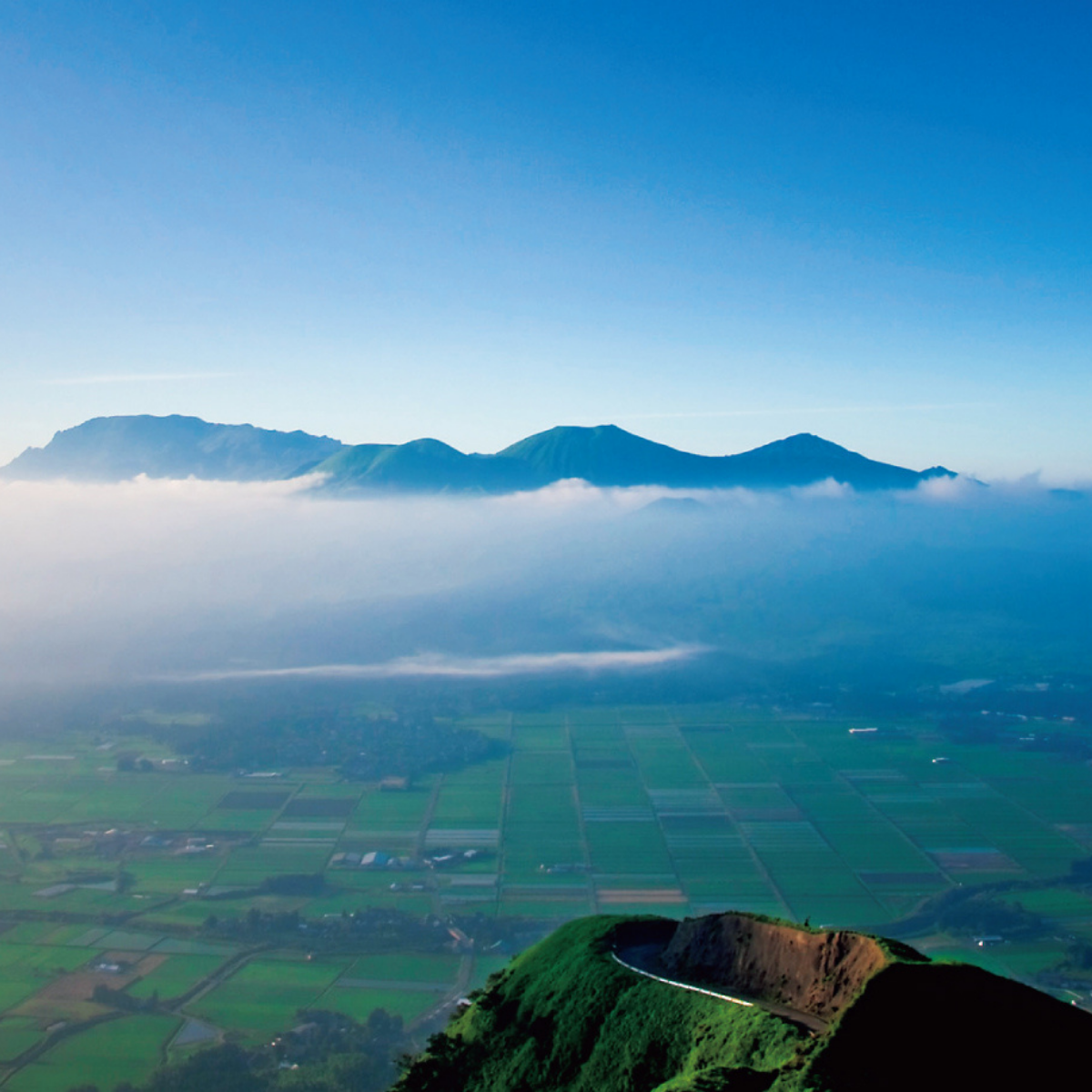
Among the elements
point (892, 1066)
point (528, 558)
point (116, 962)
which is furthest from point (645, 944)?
point (528, 558)

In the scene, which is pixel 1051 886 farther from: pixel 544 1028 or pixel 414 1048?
pixel 544 1028

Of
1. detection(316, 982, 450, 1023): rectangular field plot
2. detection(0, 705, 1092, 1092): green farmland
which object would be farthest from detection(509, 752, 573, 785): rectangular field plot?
detection(316, 982, 450, 1023): rectangular field plot

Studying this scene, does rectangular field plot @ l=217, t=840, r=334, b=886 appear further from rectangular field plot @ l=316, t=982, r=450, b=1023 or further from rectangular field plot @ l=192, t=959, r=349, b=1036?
rectangular field plot @ l=316, t=982, r=450, b=1023

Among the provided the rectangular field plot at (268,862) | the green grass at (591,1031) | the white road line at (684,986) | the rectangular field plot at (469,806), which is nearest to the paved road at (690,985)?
the white road line at (684,986)

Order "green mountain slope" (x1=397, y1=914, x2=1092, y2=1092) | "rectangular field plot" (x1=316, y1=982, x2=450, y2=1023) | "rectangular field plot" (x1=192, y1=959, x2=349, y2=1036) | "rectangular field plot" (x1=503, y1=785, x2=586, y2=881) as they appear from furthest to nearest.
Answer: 1. "rectangular field plot" (x1=503, y1=785, x2=586, y2=881)
2. "rectangular field plot" (x1=316, y1=982, x2=450, y2=1023)
3. "rectangular field plot" (x1=192, y1=959, x2=349, y2=1036)
4. "green mountain slope" (x1=397, y1=914, x2=1092, y2=1092)

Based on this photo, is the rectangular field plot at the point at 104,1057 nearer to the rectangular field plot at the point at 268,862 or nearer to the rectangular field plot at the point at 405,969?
the rectangular field plot at the point at 405,969

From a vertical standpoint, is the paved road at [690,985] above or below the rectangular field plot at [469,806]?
above

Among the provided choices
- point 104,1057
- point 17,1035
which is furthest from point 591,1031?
point 17,1035
